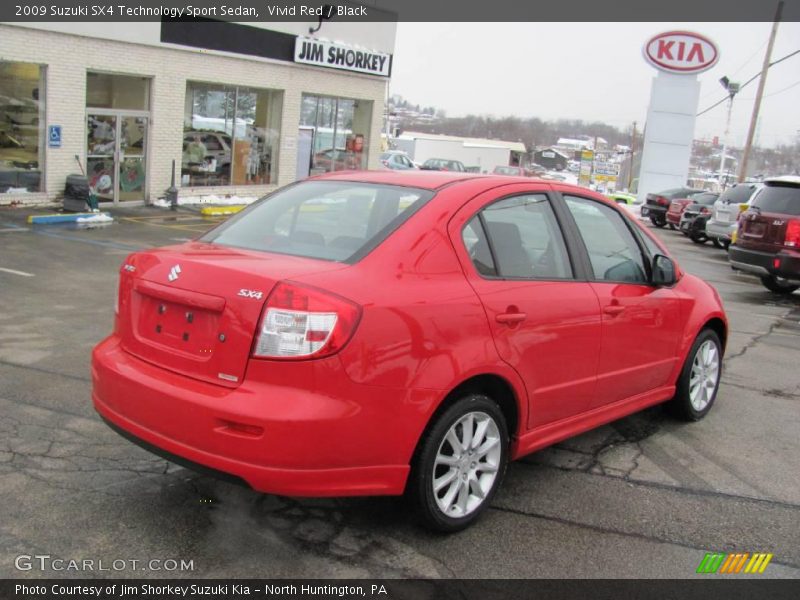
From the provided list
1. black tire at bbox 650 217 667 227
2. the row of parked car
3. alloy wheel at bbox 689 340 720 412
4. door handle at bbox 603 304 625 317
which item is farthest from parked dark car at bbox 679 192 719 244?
door handle at bbox 603 304 625 317

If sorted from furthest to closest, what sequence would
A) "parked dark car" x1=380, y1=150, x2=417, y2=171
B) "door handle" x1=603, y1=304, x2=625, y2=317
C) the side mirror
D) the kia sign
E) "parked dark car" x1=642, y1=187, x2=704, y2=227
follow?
the kia sign → "parked dark car" x1=380, y1=150, x2=417, y2=171 → "parked dark car" x1=642, y1=187, x2=704, y2=227 → the side mirror → "door handle" x1=603, y1=304, x2=625, y2=317

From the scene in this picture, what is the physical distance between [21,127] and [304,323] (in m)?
14.2

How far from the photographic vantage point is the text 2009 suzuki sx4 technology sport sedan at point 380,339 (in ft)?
10.5

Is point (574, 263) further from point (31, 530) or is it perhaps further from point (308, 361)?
point (31, 530)

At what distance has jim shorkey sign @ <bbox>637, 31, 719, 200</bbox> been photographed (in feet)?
116

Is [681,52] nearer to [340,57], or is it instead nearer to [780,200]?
[340,57]

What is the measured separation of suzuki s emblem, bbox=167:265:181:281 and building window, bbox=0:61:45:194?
13.3 meters

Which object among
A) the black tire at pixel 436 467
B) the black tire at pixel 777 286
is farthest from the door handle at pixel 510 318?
the black tire at pixel 777 286

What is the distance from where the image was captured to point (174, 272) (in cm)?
355

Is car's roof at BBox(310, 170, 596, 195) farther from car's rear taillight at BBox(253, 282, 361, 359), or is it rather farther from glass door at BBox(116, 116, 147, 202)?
glass door at BBox(116, 116, 147, 202)

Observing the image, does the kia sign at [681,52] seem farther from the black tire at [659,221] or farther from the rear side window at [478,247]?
the rear side window at [478,247]

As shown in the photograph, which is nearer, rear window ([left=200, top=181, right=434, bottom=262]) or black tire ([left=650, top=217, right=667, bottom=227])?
rear window ([left=200, top=181, right=434, bottom=262])

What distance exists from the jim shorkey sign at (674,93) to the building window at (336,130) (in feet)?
56.0

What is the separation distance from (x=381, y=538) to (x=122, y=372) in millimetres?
1437
